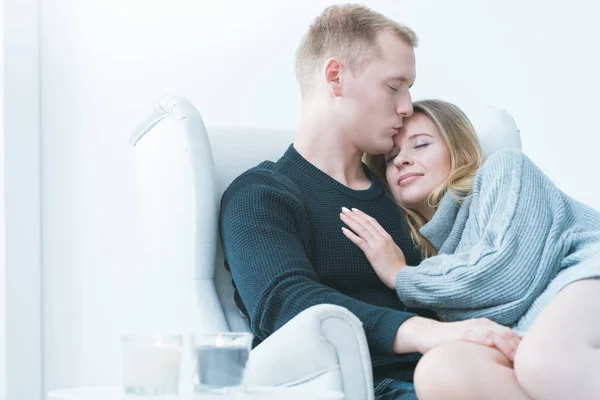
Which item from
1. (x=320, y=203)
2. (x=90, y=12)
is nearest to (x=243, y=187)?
(x=320, y=203)

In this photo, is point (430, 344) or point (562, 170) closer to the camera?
point (430, 344)

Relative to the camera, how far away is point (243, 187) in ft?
5.76

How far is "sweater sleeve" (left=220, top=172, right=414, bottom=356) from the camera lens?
148 cm

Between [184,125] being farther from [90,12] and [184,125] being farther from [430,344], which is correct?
[90,12]

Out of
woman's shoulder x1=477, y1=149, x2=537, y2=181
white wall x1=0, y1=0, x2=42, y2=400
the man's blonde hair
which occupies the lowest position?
white wall x1=0, y1=0, x2=42, y2=400

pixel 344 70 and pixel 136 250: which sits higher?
pixel 344 70

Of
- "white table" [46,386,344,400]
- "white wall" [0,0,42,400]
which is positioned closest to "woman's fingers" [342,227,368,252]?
"white table" [46,386,344,400]

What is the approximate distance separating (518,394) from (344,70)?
36.2 inches

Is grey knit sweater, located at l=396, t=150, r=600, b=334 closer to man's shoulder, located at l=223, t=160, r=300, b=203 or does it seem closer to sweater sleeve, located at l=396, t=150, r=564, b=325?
sweater sleeve, located at l=396, t=150, r=564, b=325

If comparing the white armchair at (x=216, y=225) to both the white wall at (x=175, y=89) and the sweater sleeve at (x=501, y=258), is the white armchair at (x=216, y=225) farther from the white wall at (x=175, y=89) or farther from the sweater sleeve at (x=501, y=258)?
the white wall at (x=175, y=89)

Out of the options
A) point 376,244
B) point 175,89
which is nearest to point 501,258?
point 376,244

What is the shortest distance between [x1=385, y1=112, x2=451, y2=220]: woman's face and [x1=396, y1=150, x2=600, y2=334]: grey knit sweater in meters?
0.20

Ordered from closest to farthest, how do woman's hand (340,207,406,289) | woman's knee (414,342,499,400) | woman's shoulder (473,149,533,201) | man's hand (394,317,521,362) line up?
woman's knee (414,342,499,400) < man's hand (394,317,521,362) < woman's shoulder (473,149,533,201) < woman's hand (340,207,406,289)

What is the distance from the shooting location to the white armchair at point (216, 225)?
1346 millimetres
